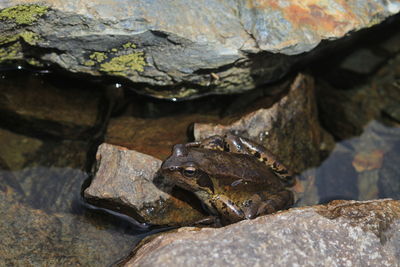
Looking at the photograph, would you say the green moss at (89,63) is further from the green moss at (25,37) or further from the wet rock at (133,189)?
the wet rock at (133,189)

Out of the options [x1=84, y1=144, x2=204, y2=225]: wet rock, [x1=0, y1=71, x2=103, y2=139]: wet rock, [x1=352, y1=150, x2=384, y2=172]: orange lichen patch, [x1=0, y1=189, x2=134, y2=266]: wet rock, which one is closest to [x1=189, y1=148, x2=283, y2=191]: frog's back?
[x1=84, y1=144, x2=204, y2=225]: wet rock

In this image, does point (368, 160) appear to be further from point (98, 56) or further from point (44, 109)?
point (44, 109)

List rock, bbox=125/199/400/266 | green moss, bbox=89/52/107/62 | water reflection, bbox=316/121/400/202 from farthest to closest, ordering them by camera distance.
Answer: water reflection, bbox=316/121/400/202, green moss, bbox=89/52/107/62, rock, bbox=125/199/400/266

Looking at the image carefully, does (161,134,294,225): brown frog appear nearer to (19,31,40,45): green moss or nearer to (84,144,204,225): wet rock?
(84,144,204,225): wet rock

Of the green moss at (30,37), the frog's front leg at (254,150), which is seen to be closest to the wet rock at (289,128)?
the frog's front leg at (254,150)

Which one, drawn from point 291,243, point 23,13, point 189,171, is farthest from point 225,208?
point 23,13
